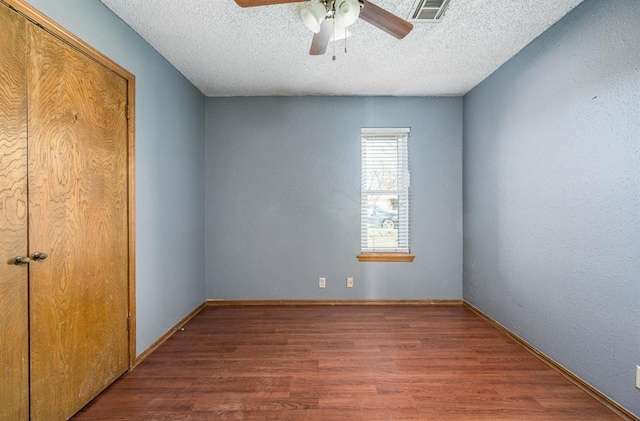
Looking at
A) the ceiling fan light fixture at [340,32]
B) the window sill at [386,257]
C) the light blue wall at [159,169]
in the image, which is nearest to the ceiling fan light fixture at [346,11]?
the ceiling fan light fixture at [340,32]

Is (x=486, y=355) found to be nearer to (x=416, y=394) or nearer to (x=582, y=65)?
(x=416, y=394)

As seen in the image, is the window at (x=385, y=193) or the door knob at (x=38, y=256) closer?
the door knob at (x=38, y=256)

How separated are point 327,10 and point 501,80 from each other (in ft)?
6.60

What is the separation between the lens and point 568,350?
7.11ft

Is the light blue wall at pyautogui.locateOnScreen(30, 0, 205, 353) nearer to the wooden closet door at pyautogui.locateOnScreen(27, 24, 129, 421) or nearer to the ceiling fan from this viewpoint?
the wooden closet door at pyautogui.locateOnScreen(27, 24, 129, 421)

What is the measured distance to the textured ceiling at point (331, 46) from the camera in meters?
2.10

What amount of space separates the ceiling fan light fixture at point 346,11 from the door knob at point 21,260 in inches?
79.3

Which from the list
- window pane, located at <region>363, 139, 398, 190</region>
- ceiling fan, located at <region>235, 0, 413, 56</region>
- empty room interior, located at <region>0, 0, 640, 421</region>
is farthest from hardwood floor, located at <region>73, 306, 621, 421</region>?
ceiling fan, located at <region>235, 0, 413, 56</region>

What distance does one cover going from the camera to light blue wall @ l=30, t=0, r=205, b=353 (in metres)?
2.06

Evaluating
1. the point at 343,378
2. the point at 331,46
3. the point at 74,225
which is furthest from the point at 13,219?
the point at 331,46

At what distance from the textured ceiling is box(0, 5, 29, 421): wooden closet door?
89 centimetres

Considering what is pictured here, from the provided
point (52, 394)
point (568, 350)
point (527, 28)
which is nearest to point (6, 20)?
point (52, 394)

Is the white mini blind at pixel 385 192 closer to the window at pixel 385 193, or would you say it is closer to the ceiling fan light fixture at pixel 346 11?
the window at pixel 385 193

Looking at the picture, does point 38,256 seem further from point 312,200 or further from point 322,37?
point 312,200
